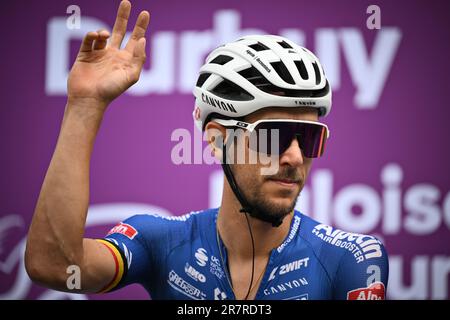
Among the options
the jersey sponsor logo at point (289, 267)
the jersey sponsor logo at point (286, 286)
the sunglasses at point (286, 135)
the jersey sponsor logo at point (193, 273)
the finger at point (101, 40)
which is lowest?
the jersey sponsor logo at point (286, 286)

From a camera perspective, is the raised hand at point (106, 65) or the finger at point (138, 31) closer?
the raised hand at point (106, 65)

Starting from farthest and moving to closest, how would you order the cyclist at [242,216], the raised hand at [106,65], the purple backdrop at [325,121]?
1. the purple backdrop at [325,121]
2. the cyclist at [242,216]
3. the raised hand at [106,65]

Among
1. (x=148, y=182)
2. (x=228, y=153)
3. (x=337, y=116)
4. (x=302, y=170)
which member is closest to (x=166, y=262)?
(x=228, y=153)

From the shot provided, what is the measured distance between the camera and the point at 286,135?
322 cm

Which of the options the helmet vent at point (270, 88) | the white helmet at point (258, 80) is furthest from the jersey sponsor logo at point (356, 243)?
the helmet vent at point (270, 88)

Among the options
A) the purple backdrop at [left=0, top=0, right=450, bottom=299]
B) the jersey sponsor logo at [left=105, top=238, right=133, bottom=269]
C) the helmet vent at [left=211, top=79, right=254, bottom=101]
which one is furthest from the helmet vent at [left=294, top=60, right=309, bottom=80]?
the purple backdrop at [left=0, top=0, right=450, bottom=299]

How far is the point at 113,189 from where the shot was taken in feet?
19.2

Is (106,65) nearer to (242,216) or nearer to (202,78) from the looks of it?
(202,78)

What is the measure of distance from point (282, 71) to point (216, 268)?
115cm

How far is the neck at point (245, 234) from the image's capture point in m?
3.47

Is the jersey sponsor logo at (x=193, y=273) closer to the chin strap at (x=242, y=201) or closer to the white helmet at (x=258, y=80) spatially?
the chin strap at (x=242, y=201)

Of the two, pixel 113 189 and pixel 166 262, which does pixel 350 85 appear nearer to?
pixel 113 189

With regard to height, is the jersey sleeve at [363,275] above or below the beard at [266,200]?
below
